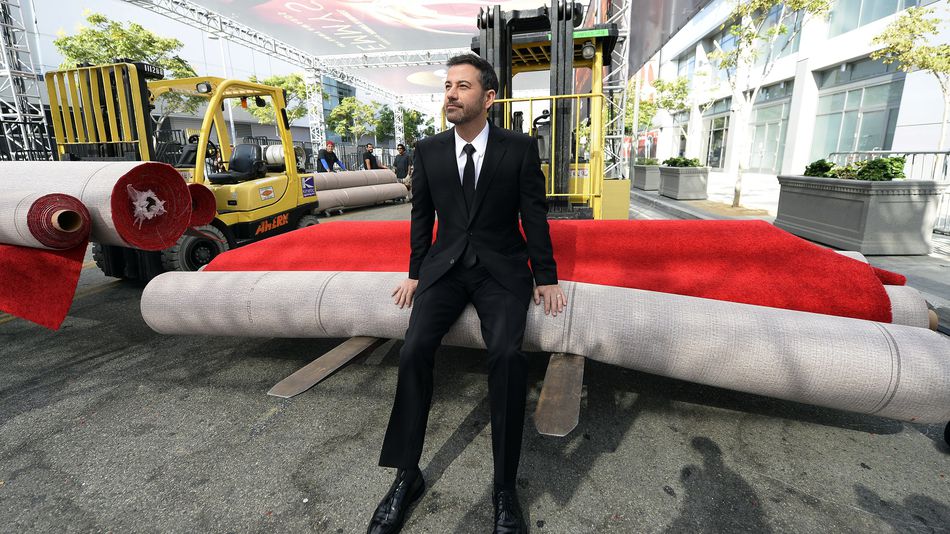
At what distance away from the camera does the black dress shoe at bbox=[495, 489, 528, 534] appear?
1.89 m

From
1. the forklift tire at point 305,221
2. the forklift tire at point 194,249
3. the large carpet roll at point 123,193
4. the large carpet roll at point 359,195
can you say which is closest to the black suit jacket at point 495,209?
the large carpet roll at point 123,193

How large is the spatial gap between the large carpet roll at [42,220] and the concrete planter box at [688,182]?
13.5 meters

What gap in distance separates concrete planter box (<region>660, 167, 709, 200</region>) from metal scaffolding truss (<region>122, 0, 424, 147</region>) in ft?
65.8

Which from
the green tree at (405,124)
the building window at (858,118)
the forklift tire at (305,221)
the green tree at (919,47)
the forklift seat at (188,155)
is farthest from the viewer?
the green tree at (405,124)

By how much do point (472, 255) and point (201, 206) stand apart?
11.7ft

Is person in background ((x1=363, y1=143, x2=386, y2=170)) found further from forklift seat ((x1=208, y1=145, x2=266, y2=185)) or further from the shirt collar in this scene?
the shirt collar

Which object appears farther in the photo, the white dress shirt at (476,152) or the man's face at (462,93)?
the white dress shirt at (476,152)

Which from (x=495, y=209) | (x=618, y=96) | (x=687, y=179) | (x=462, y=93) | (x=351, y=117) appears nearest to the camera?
(x=462, y=93)

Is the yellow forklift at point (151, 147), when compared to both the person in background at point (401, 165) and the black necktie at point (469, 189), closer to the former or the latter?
the black necktie at point (469, 189)

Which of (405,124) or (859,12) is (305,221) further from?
(405,124)

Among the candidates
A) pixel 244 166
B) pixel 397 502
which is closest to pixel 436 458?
pixel 397 502

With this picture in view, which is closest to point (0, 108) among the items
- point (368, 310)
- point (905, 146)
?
point (368, 310)

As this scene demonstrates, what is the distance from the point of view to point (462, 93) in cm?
224

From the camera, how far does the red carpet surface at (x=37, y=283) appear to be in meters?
3.13
